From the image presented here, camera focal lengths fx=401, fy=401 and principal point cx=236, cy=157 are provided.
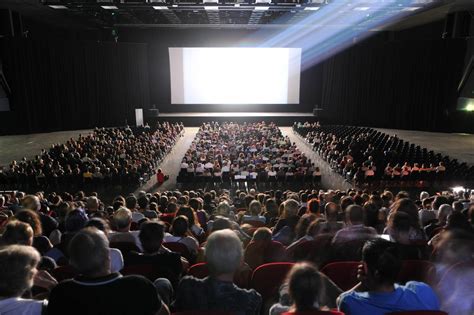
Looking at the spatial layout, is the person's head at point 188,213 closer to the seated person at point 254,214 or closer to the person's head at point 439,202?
the seated person at point 254,214

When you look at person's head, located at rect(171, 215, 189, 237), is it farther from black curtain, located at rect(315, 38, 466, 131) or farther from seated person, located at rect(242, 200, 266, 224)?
black curtain, located at rect(315, 38, 466, 131)

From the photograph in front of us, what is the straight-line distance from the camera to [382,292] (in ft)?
8.28

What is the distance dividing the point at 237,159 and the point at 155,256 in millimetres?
10967

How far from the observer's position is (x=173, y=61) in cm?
2792

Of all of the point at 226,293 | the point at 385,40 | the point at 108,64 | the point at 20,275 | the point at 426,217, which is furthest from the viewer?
the point at 385,40

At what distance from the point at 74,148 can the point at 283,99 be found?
16237 mm

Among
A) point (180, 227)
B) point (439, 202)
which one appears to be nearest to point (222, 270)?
point (180, 227)

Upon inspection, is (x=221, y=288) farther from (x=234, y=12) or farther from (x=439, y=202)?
(x=234, y=12)

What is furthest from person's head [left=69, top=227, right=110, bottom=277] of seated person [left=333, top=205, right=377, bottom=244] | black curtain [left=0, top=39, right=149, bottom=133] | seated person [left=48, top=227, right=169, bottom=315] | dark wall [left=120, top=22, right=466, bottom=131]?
dark wall [left=120, top=22, right=466, bottom=131]

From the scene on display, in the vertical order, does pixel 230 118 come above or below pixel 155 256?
below

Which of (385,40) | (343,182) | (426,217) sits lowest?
(343,182)

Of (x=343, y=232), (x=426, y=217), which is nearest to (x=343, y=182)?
(x=426, y=217)

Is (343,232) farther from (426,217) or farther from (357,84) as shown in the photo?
(357,84)

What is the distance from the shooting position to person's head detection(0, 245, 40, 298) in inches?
91.9
